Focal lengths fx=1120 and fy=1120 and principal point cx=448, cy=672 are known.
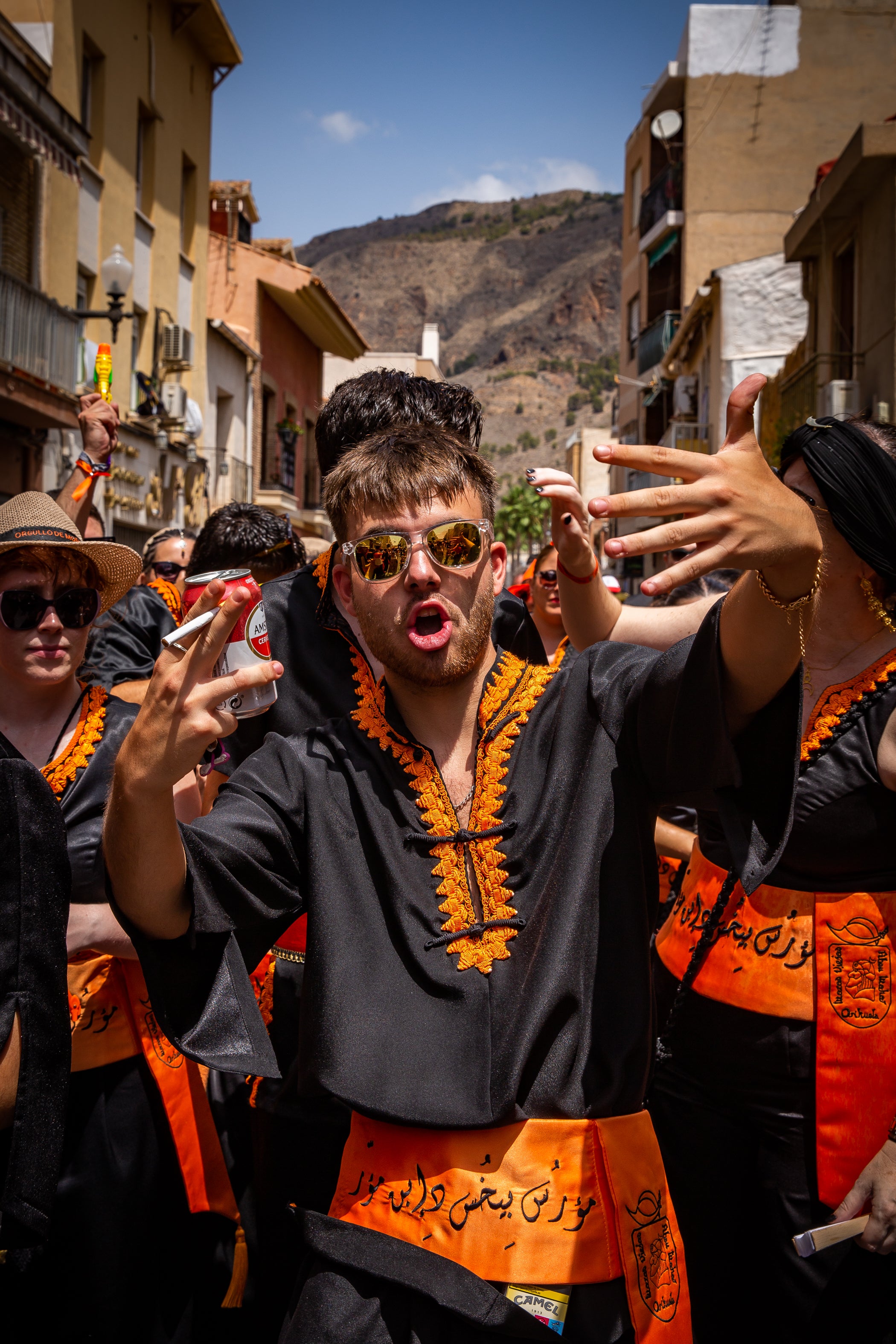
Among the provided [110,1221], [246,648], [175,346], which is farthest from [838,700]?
[175,346]

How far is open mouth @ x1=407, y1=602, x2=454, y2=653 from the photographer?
6.99 feet

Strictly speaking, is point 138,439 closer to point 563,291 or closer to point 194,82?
point 194,82

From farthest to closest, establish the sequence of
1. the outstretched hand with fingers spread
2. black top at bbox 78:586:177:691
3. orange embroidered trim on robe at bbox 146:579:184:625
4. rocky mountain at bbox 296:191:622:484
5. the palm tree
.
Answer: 1. rocky mountain at bbox 296:191:622:484
2. the palm tree
3. orange embroidered trim on robe at bbox 146:579:184:625
4. black top at bbox 78:586:177:691
5. the outstretched hand with fingers spread

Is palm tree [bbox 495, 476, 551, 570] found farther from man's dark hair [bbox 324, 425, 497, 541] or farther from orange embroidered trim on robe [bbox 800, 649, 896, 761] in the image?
man's dark hair [bbox 324, 425, 497, 541]

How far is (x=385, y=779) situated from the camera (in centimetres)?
217

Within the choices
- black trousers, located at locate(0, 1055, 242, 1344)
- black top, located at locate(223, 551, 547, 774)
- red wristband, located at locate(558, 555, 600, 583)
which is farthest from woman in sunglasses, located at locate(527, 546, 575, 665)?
black trousers, located at locate(0, 1055, 242, 1344)

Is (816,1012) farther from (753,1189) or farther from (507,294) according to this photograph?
(507,294)

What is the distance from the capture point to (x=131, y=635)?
202 inches

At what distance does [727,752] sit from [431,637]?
0.62 metres

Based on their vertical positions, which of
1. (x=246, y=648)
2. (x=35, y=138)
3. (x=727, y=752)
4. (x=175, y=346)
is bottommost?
(x=727, y=752)

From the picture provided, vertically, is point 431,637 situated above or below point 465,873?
above

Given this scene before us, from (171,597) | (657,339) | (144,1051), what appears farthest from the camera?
(657,339)

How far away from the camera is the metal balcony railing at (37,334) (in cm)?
1359

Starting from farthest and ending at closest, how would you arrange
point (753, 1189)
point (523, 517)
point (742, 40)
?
point (523, 517)
point (742, 40)
point (753, 1189)
